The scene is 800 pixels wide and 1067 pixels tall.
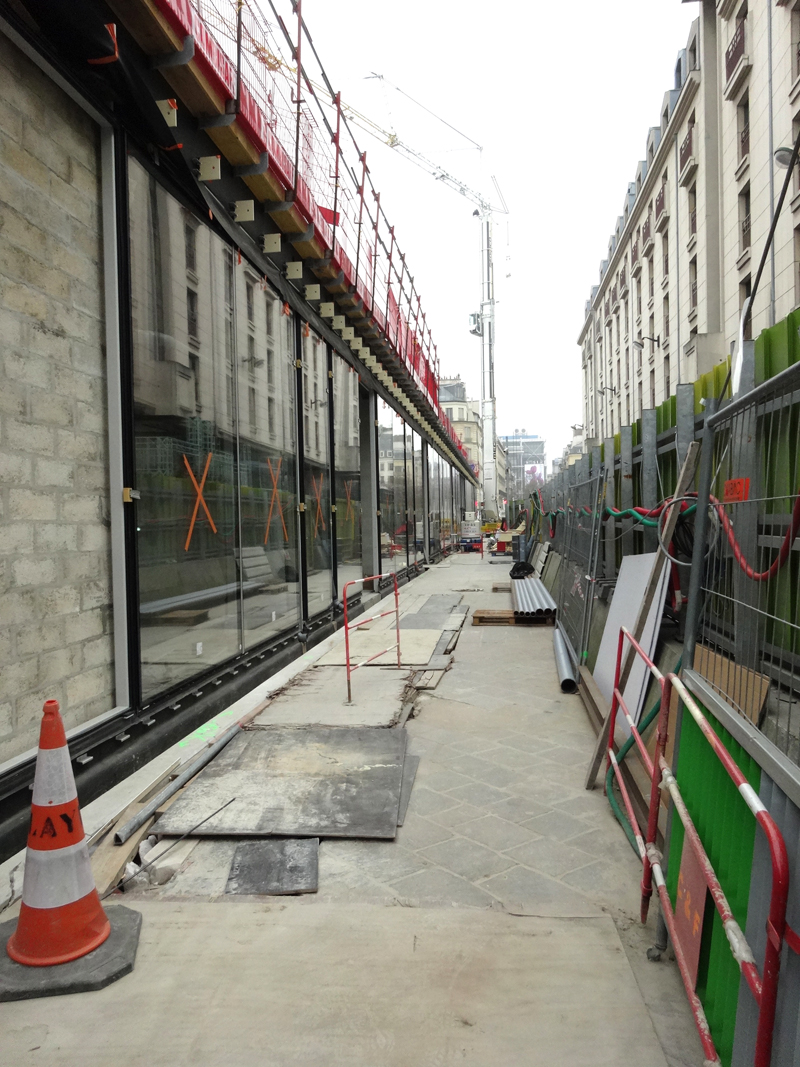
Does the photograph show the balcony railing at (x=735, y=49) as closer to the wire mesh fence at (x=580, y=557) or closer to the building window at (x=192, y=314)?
the wire mesh fence at (x=580, y=557)

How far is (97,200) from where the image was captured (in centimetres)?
475

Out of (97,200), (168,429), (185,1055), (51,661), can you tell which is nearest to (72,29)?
(97,200)

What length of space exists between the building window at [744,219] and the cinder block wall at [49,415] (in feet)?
77.6

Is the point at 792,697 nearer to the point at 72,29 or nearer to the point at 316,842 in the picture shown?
the point at 316,842

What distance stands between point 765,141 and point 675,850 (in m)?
23.9

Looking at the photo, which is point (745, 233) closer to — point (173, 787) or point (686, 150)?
point (686, 150)

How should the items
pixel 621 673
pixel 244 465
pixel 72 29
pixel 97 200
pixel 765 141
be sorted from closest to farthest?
pixel 72 29 → pixel 621 673 → pixel 97 200 → pixel 244 465 → pixel 765 141

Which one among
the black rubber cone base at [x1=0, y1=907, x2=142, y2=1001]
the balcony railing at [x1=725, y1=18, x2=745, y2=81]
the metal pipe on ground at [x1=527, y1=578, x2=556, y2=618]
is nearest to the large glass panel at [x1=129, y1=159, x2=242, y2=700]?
the black rubber cone base at [x1=0, y1=907, x2=142, y2=1001]

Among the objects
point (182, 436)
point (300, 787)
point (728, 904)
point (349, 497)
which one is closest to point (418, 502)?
point (349, 497)

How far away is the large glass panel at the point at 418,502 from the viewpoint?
70.2ft

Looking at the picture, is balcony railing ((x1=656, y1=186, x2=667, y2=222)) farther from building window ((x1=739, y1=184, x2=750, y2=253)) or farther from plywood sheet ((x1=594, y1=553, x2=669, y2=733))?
plywood sheet ((x1=594, y1=553, x2=669, y2=733))

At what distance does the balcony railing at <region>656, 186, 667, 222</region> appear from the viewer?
109 ft

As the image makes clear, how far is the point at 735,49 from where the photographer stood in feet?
74.2

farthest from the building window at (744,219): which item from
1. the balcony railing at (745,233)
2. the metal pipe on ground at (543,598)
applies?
the metal pipe on ground at (543,598)
